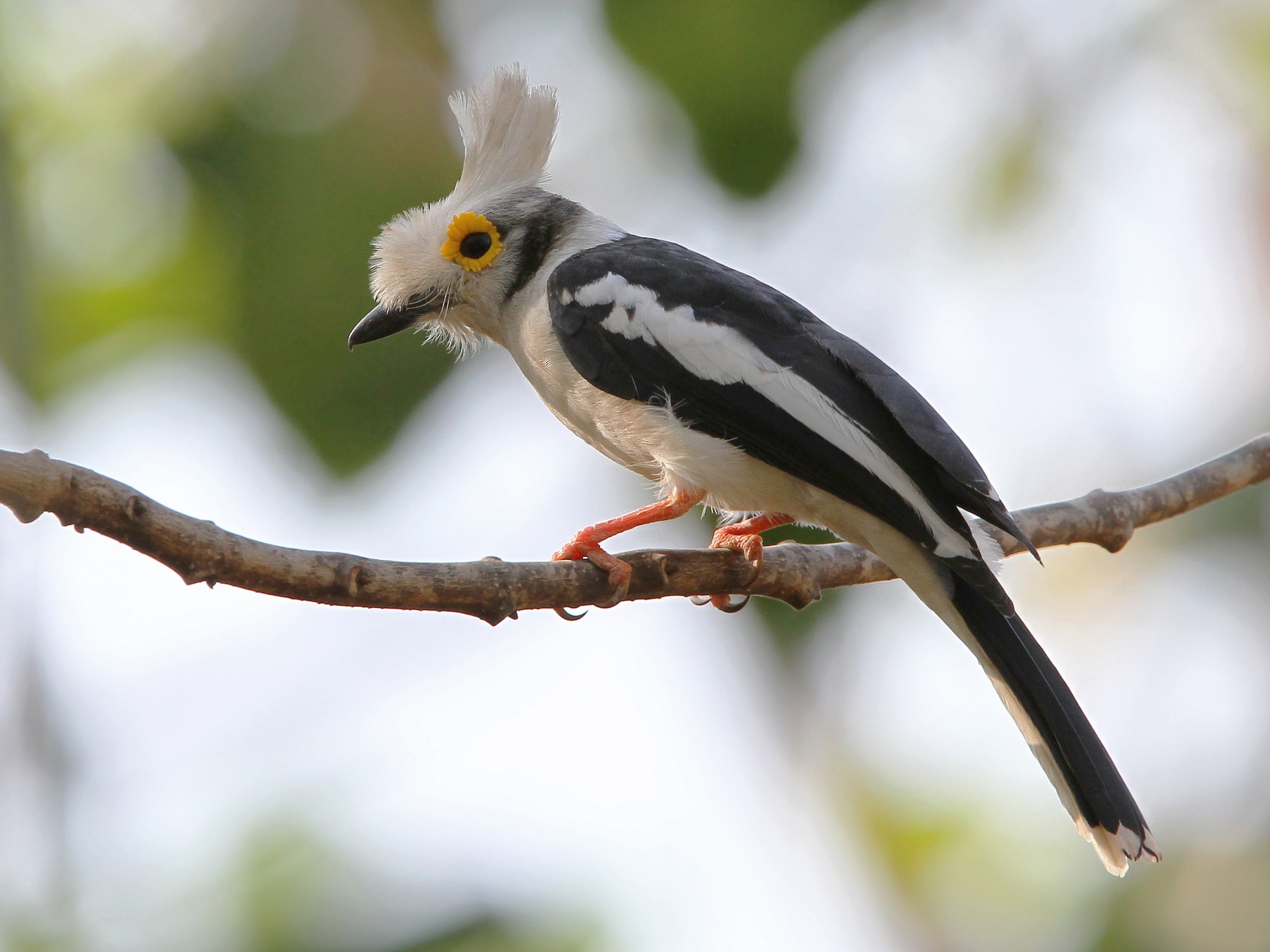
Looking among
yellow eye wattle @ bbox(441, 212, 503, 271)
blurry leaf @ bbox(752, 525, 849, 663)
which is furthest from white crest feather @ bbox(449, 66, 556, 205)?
blurry leaf @ bbox(752, 525, 849, 663)

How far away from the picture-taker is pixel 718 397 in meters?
3.77

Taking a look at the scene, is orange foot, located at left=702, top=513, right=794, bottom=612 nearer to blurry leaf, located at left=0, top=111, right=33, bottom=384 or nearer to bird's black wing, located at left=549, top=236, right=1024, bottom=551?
bird's black wing, located at left=549, top=236, right=1024, bottom=551

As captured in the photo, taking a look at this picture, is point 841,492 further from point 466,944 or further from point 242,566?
point 466,944

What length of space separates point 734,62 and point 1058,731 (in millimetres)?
4066

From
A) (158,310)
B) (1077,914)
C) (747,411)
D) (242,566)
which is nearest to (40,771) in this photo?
(242,566)

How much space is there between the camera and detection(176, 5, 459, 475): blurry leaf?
5.98m

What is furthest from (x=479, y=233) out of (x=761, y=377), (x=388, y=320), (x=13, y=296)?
(x=13, y=296)

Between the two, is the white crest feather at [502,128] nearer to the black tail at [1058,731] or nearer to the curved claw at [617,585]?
the curved claw at [617,585]

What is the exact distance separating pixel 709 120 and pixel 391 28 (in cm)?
170

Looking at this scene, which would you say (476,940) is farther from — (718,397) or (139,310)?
(139,310)

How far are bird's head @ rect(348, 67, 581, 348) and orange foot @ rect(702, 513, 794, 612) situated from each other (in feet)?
3.57

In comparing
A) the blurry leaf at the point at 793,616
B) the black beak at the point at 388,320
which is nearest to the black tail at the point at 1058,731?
the blurry leaf at the point at 793,616

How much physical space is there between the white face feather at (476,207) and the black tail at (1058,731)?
6.40 feet

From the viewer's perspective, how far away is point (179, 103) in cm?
654
